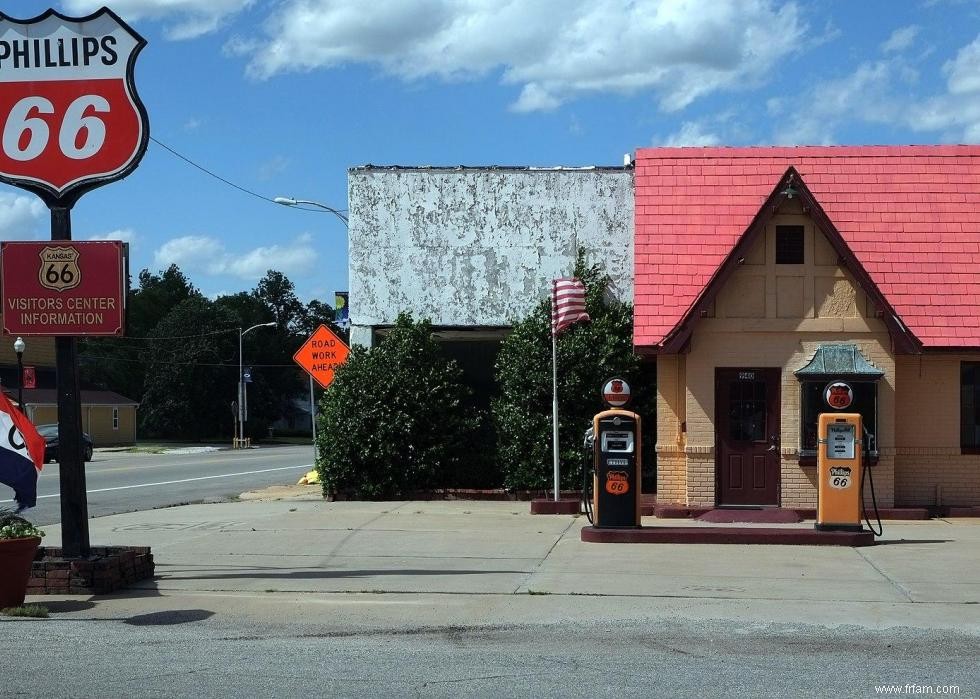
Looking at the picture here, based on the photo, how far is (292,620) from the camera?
370 inches

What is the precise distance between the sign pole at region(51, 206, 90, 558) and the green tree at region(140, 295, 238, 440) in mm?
69645

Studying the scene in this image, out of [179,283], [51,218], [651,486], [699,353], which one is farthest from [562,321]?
[179,283]

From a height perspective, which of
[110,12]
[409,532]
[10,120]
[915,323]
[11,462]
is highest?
[110,12]

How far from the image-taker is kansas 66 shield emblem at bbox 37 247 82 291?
10953 millimetres

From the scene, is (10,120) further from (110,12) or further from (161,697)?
(161,697)

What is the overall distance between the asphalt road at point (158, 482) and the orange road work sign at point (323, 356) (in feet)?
13.1

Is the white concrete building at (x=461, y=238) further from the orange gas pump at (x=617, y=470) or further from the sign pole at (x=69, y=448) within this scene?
the sign pole at (x=69, y=448)

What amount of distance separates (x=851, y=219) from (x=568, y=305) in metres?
4.81

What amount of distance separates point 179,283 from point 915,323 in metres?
86.3

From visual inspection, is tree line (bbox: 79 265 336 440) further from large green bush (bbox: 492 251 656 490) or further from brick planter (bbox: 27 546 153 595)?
brick planter (bbox: 27 546 153 595)

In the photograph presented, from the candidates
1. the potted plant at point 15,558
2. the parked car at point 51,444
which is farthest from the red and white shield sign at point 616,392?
the parked car at point 51,444

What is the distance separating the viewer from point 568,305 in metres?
17.6

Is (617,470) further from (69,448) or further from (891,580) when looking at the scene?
(69,448)

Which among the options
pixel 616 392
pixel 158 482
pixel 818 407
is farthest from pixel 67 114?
pixel 158 482
